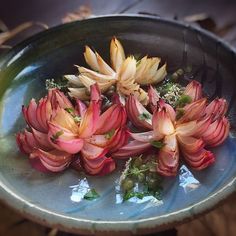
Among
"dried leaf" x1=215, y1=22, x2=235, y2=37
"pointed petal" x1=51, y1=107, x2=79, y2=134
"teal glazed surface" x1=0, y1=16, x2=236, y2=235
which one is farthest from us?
"dried leaf" x1=215, y1=22, x2=235, y2=37

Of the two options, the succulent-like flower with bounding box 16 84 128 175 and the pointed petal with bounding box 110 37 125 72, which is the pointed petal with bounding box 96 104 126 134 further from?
the pointed petal with bounding box 110 37 125 72

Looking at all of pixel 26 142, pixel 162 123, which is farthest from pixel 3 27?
pixel 162 123

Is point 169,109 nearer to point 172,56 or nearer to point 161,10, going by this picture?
point 172,56

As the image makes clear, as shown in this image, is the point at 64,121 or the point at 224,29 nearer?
the point at 64,121

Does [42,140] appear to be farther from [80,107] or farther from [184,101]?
[184,101]

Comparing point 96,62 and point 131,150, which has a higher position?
point 96,62

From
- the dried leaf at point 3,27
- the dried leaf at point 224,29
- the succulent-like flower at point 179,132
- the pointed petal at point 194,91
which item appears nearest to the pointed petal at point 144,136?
the succulent-like flower at point 179,132

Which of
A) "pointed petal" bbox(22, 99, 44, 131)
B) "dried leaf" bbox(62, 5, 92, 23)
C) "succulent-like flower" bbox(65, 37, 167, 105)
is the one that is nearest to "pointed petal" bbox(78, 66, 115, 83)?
"succulent-like flower" bbox(65, 37, 167, 105)
